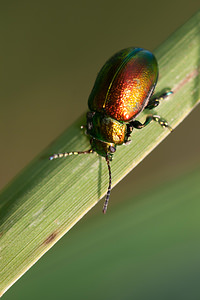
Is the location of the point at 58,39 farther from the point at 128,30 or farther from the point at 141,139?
the point at 141,139

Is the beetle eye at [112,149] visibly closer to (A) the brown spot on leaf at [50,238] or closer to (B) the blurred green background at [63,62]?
(A) the brown spot on leaf at [50,238]

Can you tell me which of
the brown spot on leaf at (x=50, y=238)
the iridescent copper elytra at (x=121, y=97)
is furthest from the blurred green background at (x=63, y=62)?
the brown spot on leaf at (x=50, y=238)

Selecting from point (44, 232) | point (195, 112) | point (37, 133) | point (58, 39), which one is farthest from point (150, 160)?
point (44, 232)

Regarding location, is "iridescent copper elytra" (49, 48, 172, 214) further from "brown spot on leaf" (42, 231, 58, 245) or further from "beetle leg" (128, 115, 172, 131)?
"brown spot on leaf" (42, 231, 58, 245)

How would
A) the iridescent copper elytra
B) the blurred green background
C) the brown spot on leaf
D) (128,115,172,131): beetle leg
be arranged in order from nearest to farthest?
1. the brown spot on leaf
2. (128,115,172,131): beetle leg
3. the iridescent copper elytra
4. the blurred green background

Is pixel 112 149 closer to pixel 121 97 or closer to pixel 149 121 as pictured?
pixel 149 121

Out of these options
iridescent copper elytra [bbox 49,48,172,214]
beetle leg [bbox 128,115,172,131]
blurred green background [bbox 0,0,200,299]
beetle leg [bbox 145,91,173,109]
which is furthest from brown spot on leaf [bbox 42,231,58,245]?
blurred green background [bbox 0,0,200,299]

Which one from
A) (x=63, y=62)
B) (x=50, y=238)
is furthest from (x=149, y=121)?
(x=63, y=62)

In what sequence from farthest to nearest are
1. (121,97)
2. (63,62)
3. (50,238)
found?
(63,62), (121,97), (50,238)
